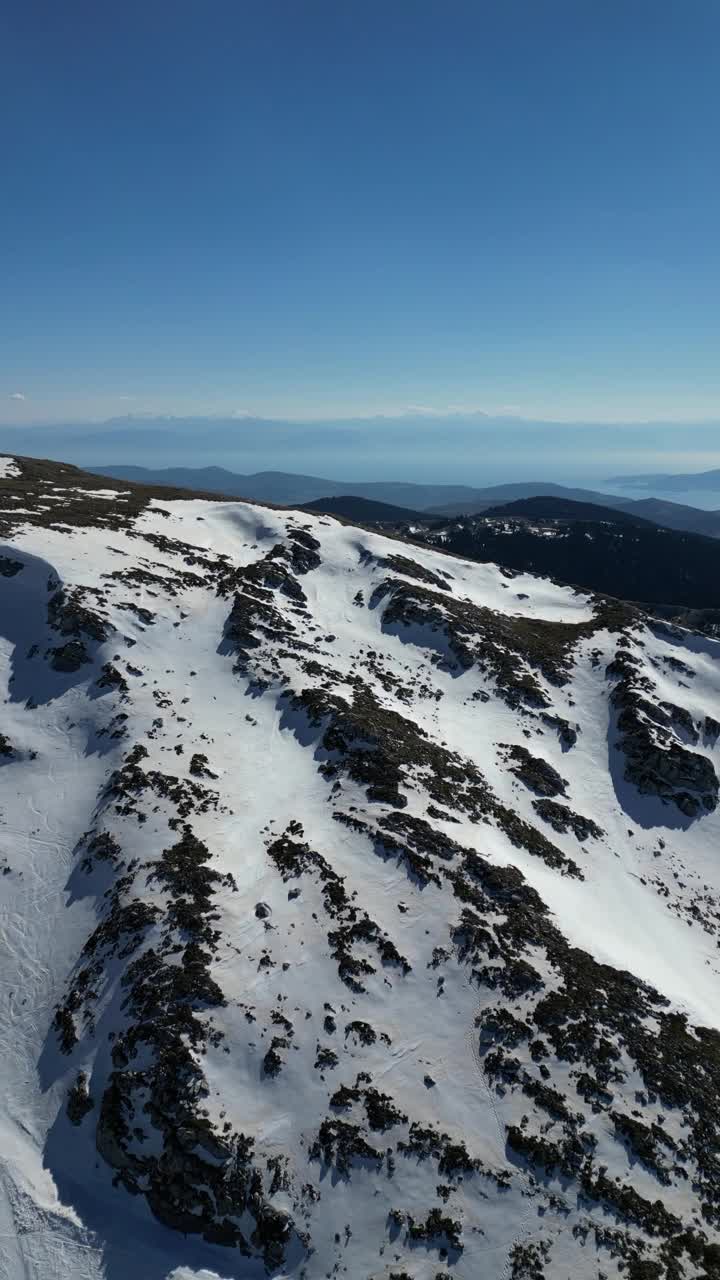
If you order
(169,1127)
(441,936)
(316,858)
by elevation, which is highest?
(316,858)

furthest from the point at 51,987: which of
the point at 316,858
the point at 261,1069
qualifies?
the point at 316,858

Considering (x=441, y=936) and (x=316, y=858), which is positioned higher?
(x=316, y=858)

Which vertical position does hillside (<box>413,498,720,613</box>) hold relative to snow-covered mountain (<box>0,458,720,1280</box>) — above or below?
above

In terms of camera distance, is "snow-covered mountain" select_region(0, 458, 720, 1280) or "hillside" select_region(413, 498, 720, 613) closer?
"snow-covered mountain" select_region(0, 458, 720, 1280)

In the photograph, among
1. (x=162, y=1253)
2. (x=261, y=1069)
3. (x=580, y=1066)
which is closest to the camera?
(x=162, y=1253)

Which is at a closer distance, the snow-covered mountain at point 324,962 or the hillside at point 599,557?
the snow-covered mountain at point 324,962

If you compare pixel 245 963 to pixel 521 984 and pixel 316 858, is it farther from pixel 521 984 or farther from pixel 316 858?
pixel 521 984

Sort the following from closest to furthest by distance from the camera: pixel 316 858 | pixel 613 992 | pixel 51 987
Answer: pixel 51 987, pixel 613 992, pixel 316 858

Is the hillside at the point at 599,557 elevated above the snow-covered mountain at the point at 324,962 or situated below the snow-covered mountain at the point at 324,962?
above
